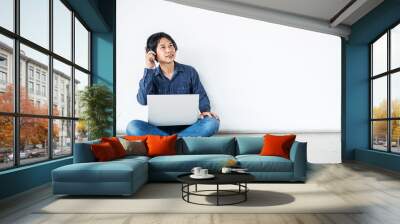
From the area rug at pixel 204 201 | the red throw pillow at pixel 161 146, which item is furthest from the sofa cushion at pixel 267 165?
the red throw pillow at pixel 161 146

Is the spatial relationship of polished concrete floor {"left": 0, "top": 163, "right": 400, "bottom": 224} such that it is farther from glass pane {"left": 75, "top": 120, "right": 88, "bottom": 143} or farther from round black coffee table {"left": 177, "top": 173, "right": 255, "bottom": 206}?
glass pane {"left": 75, "top": 120, "right": 88, "bottom": 143}

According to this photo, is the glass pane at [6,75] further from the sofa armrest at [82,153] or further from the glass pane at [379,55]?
the glass pane at [379,55]

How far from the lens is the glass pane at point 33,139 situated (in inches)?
215

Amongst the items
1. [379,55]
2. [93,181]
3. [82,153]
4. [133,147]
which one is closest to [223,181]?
[93,181]

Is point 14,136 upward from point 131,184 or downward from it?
upward

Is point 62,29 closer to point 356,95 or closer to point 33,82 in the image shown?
point 33,82

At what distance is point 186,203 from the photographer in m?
4.54

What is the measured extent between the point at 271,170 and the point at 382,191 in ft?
5.14

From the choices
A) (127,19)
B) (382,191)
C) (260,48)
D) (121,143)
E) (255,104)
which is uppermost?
(127,19)

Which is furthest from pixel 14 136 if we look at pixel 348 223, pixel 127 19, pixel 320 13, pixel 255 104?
pixel 320 13

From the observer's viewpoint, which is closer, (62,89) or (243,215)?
(243,215)

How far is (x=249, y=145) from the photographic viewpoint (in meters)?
6.90

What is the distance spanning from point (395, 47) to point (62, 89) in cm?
677

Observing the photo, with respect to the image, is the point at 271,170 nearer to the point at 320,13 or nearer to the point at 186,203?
the point at 186,203
